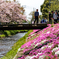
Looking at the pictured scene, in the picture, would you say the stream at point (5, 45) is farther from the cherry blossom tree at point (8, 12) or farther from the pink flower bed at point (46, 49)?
the pink flower bed at point (46, 49)

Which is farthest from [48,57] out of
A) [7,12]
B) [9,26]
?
[7,12]

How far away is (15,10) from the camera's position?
37.8 metres

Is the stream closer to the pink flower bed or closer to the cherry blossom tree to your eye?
the cherry blossom tree

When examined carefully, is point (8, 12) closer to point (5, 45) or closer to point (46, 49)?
point (5, 45)

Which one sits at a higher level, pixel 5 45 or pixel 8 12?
pixel 8 12

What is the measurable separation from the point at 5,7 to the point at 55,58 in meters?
26.1

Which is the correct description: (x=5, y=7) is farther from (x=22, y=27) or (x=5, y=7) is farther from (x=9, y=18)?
(x=22, y=27)

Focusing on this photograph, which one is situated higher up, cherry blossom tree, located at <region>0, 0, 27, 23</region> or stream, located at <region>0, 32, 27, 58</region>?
cherry blossom tree, located at <region>0, 0, 27, 23</region>

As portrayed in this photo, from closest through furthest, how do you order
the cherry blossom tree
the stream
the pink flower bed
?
the pink flower bed
the stream
the cherry blossom tree

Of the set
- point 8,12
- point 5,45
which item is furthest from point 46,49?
point 8,12

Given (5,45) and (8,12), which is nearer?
(5,45)

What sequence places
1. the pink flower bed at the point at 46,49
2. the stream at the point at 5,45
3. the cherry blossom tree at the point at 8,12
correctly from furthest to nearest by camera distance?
the cherry blossom tree at the point at 8,12, the stream at the point at 5,45, the pink flower bed at the point at 46,49

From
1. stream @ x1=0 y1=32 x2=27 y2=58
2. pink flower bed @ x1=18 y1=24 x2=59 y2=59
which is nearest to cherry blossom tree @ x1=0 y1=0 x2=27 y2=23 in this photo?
stream @ x1=0 y1=32 x2=27 y2=58

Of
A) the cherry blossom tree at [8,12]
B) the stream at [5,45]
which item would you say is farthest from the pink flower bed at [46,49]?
the cherry blossom tree at [8,12]
